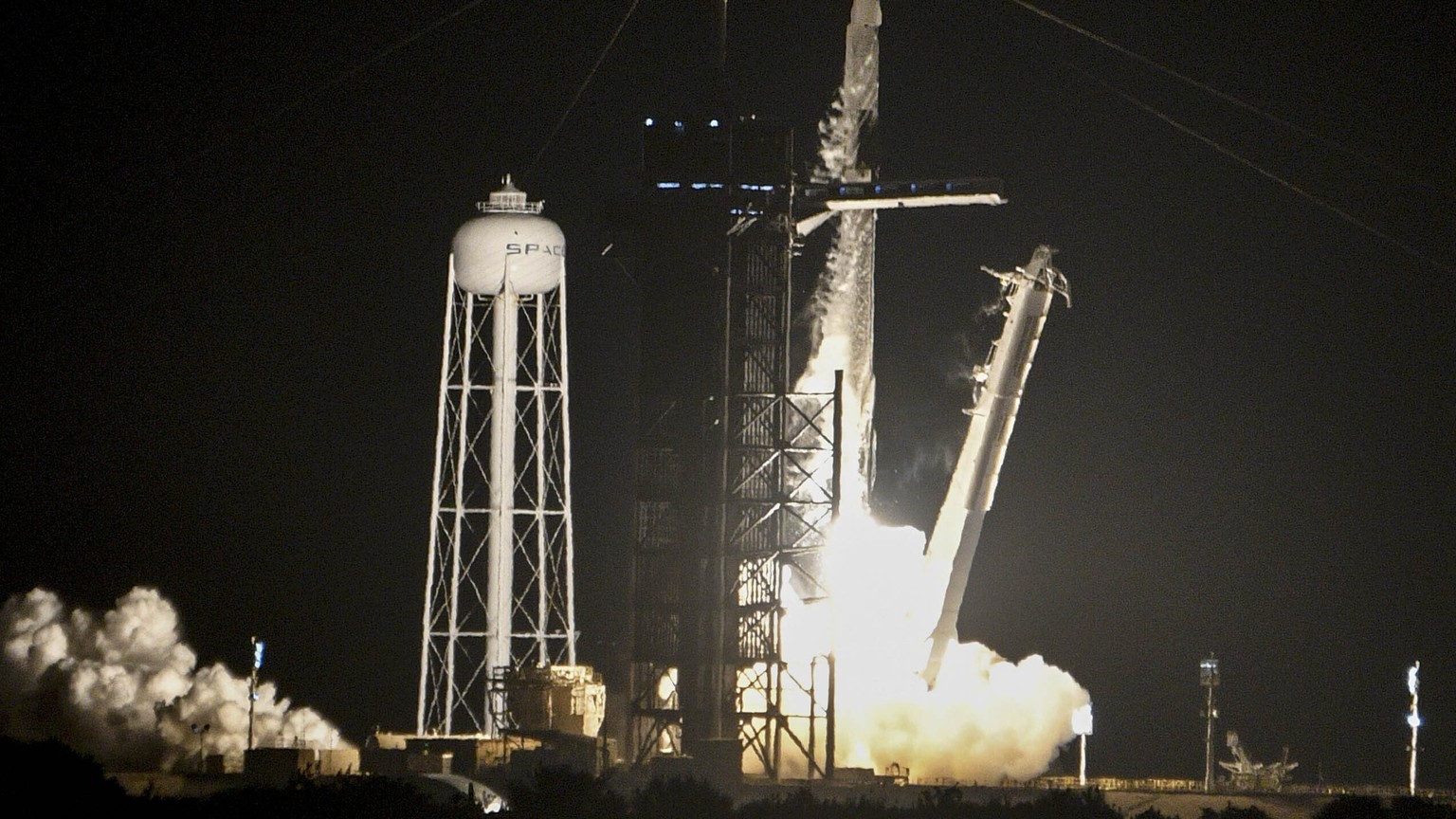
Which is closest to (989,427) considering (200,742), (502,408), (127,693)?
(502,408)

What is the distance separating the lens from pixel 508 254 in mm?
60531

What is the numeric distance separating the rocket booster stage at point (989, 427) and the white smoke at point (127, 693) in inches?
501

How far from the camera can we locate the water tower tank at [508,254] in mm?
60562

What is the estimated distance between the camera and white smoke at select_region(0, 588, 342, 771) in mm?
59625

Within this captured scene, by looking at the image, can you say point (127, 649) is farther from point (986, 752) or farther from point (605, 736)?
point (986, 752)

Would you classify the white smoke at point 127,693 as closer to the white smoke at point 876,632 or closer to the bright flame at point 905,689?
the bright flame at point 905,689

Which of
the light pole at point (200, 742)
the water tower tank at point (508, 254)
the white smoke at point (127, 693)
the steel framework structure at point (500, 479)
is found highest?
the water tower tank at point (508, 254)

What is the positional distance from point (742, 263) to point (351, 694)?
23776 millimetres

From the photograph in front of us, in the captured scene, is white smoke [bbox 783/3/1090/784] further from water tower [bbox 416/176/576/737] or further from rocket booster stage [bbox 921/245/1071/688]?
water tower [bbox 416/176/576/737]

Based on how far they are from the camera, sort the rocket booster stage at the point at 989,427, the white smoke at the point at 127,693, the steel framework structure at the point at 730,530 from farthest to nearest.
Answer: the white smoke at the point at 127,693
the steel framework structure at the point at 730,530
the rocket booster stage at the point at 989,427

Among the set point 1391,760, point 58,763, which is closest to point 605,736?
point 58,763

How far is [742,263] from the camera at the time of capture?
192ft

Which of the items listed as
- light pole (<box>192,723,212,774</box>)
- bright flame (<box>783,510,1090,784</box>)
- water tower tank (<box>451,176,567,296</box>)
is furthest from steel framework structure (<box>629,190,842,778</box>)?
light pole (<box>192,723,212,774</box>)

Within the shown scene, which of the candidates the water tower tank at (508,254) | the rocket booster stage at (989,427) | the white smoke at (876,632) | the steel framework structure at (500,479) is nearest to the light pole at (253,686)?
the steel framework structure at (500,479)
